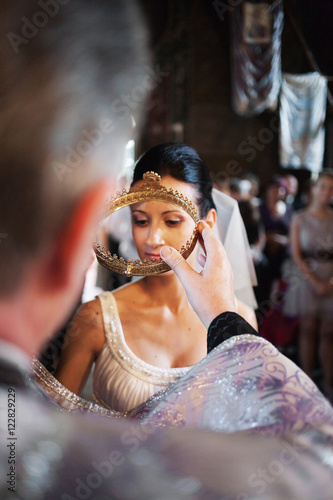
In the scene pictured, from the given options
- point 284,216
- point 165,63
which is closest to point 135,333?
point 165,63

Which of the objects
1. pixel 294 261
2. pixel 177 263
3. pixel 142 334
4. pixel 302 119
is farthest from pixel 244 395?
pixel 294 261

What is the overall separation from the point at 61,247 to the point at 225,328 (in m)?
0.20

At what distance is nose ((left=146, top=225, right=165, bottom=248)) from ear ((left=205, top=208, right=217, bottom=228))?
10 cm

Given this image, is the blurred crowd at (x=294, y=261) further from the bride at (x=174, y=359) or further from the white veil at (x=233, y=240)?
the bride at (x=174, y=359)

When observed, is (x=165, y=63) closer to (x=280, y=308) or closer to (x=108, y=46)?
(x=108, y=46)

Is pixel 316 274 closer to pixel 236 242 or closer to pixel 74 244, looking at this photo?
pixel 236 242

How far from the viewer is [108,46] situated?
416 mm

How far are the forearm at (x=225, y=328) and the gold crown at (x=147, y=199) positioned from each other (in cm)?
13

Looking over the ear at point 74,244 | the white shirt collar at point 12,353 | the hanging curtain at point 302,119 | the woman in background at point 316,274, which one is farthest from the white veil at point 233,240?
the woman in background at point 316,274

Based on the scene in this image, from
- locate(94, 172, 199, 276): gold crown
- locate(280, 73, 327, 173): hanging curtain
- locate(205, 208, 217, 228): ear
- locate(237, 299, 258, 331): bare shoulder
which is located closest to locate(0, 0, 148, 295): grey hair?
locate(94, 172, 199, 276): gold crown

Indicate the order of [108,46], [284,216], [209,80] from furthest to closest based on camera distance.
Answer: [284,216] < [209,80] < [108,46]

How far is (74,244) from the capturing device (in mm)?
467

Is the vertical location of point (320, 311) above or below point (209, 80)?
below

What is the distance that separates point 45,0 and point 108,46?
0.30 ft
